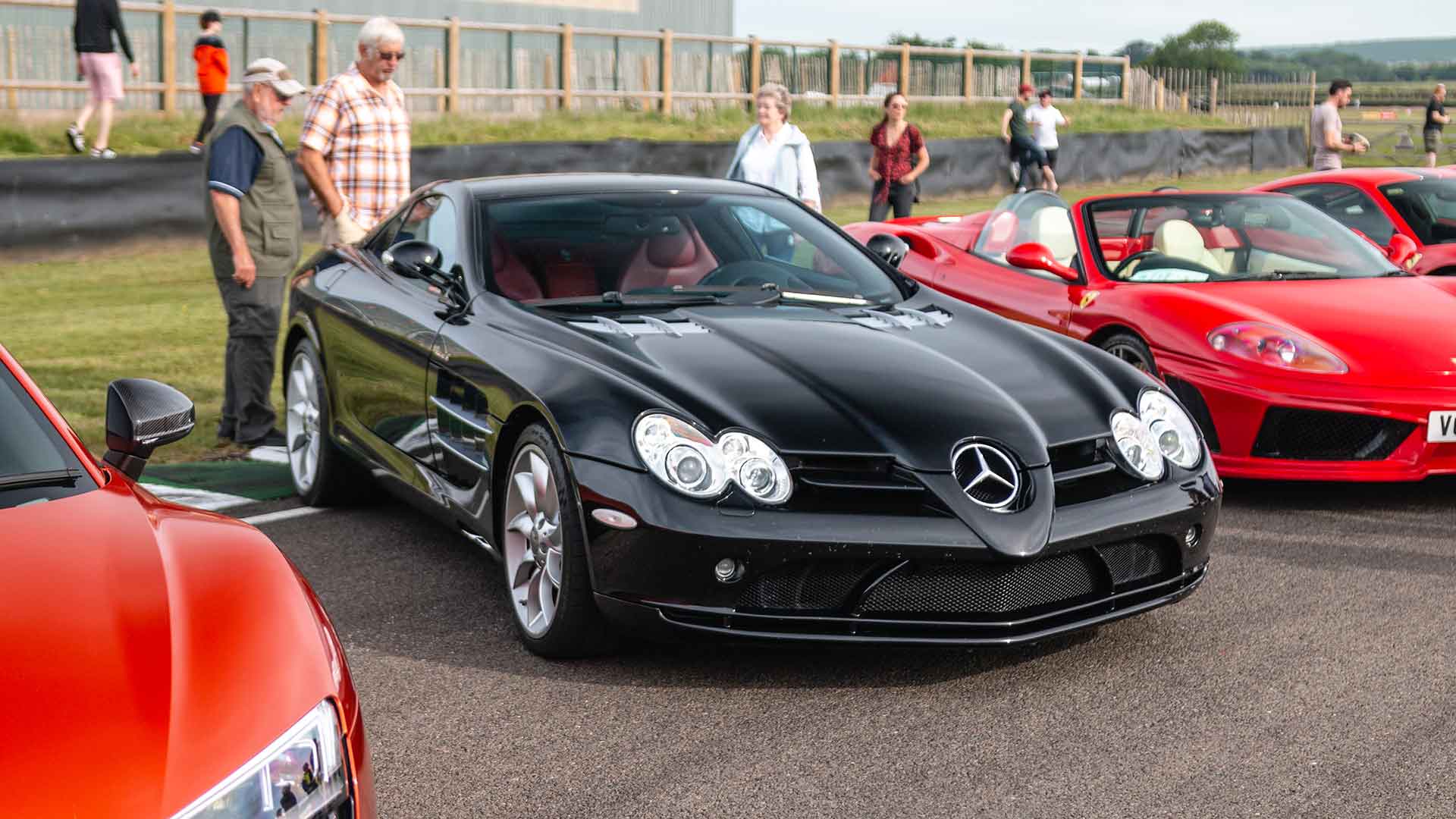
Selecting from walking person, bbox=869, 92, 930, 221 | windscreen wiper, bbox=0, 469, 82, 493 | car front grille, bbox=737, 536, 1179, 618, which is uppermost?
walking person, bbox=869, 92, 930, 221

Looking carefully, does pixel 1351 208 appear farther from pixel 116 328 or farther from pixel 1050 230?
pixel 116 328

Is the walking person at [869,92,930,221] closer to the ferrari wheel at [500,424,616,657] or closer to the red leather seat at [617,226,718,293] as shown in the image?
the red leather seat at [617,226,718,293]

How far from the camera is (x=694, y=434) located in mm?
4312

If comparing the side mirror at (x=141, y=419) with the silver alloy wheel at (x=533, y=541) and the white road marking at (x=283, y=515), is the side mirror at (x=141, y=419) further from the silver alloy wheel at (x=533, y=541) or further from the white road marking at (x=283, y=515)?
the white road marking at (x=283, y=515)

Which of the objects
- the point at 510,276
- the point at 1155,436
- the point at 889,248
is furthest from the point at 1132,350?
the point at 510,276

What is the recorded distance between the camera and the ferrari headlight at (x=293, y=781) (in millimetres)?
2236

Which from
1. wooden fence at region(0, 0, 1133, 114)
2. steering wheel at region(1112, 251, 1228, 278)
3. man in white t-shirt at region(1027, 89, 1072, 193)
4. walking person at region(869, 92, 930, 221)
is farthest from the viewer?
man in white t-shirt at region(1027, 89, 1072, 193)

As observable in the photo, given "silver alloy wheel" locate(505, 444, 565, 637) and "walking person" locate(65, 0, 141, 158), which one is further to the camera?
"walking person" locate(65, 0, 141, 158)

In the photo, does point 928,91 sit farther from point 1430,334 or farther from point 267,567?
point 267,567

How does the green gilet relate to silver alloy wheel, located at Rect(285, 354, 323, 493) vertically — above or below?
above

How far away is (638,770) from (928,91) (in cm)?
3578

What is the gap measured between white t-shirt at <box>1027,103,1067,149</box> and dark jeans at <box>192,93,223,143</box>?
460 inches

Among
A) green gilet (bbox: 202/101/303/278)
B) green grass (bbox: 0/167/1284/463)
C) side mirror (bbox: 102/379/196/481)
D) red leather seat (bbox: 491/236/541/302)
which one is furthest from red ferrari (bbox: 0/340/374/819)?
green grass (bbox: 0/167/1284/463)

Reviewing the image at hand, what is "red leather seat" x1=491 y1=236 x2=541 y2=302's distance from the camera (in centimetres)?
541
